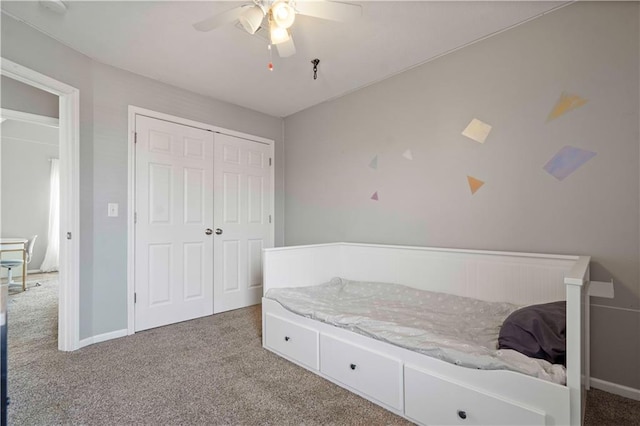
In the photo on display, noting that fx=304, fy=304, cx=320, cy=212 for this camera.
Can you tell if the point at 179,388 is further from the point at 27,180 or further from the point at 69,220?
the point at 27,180

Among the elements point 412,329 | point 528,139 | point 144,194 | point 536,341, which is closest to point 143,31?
point 144,194

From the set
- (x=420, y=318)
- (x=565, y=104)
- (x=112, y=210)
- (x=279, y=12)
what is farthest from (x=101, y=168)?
(x=565, y=104)

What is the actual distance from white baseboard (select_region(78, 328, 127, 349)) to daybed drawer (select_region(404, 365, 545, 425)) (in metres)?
2.39

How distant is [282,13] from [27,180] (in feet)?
20.2

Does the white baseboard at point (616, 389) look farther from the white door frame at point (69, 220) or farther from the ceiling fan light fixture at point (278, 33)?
the white door frame at point (69, 220)

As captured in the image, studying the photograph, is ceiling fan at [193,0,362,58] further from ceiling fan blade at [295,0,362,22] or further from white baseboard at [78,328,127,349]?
white baseboard at [78,328,127,349]

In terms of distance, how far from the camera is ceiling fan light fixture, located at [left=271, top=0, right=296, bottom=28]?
5.31ft

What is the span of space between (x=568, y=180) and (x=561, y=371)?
1.26m

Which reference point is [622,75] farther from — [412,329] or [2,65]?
[2,65]

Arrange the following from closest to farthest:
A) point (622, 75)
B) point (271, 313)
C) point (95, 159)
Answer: point (622, 75)
point (271, 313)
point (95, 159)

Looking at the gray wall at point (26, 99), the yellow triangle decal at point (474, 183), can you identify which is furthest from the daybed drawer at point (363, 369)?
the gray wall at point (26, 99)

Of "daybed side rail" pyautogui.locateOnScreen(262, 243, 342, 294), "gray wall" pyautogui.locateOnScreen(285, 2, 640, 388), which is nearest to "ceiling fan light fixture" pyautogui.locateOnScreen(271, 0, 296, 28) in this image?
"gray wall" pyautogui.locateOnScreen(285, 2, 640, 388)

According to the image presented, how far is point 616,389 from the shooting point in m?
1.73

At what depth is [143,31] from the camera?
6.96 feet
